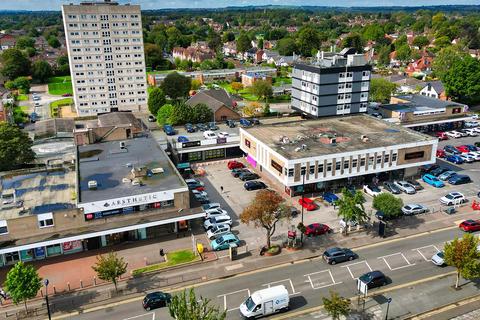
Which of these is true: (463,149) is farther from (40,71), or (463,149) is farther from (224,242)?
(40,71)

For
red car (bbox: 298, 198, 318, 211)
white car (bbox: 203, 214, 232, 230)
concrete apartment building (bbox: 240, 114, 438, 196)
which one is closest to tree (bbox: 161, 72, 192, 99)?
concrete apartment building (bbox: 240, 114, 438, 196)

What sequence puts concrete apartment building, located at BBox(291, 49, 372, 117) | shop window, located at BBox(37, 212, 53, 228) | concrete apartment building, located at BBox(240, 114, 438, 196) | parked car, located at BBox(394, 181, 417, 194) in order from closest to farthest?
shop window, located at BBox(37, 212, 53, 228), concrete apartment building, located at BBox(240, 114, 438, 196), parked car, located at BBox(394, 181, 417, 194), concrete apartment building, located at BBox(291, 49, 372, 117)

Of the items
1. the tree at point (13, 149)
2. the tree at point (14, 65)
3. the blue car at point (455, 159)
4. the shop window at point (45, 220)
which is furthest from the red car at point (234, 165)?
the tree at point (14, 65)

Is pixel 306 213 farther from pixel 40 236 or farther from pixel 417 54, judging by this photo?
pixel 417 54

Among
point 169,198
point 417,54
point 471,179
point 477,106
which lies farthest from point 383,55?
point 169,198

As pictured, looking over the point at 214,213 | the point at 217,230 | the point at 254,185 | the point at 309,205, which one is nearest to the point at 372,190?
the point at 309,205

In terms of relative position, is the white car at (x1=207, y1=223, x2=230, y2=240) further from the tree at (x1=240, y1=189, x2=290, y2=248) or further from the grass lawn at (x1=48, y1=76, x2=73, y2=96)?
the grass lawn at (x1=48, y1=76, x2=73, y2=96)
